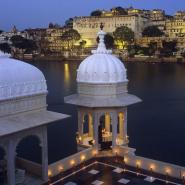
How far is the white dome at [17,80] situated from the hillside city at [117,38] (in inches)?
3348

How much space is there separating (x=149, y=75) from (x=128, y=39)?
4216cm

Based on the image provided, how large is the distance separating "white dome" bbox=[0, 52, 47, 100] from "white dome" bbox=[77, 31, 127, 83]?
3.24 metres

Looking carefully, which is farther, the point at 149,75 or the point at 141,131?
the point at 149,75

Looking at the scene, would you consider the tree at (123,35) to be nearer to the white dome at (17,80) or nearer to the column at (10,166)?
the white dome at (17,80)

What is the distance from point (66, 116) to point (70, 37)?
107 m

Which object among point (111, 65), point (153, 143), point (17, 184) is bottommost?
point (153, 143)

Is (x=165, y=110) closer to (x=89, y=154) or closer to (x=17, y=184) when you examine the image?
(x=89, y=154)

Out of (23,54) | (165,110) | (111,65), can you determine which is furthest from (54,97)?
(23,54)

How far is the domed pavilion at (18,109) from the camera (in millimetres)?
10602

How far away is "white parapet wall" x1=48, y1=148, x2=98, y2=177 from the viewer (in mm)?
12625

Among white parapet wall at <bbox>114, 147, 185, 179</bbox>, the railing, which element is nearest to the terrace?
white parapet wall at <bbox>114, 147, 185, 179</bbox>

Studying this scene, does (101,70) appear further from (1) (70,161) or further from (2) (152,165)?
(2) (152,165)

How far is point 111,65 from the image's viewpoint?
47.9ft

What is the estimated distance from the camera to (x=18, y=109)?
11008mm
